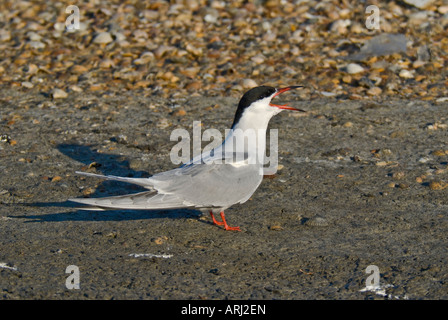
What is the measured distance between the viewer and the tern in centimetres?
393

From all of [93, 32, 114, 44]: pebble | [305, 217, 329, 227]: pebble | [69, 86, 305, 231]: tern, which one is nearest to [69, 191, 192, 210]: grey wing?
[69, 86, 305, 231]: tern

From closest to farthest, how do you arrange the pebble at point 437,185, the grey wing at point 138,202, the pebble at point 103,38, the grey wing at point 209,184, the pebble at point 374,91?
the grey wing at point 138,202
the grey wing at point 209,184
the pebble at point 437,185
the pebble at point 374,91
the pebble at point 103,38

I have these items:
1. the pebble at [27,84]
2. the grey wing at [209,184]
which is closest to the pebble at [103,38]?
the pebble at [27,84]

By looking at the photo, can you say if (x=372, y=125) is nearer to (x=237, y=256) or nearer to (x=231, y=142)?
(x=231, y=142)

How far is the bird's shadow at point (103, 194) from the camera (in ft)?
14.4

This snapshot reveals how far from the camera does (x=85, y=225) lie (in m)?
4.25

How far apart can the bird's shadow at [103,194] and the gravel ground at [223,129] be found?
0.02m

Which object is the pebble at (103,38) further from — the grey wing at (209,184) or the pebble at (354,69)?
the grey wing at (209,184)

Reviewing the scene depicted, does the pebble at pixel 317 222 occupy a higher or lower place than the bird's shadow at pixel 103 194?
lower

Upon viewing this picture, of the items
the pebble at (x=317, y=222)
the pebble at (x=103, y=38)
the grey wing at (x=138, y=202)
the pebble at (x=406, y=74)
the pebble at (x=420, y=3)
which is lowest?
the pebble at (x=317, y=222)

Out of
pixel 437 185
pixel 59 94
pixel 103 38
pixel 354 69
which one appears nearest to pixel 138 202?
pixel 437 185

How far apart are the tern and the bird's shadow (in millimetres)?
297

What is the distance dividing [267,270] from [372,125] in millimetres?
2673

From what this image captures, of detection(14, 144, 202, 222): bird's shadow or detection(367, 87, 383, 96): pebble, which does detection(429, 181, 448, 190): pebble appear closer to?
detection(14, 144, 202, 222): bird's shadow
